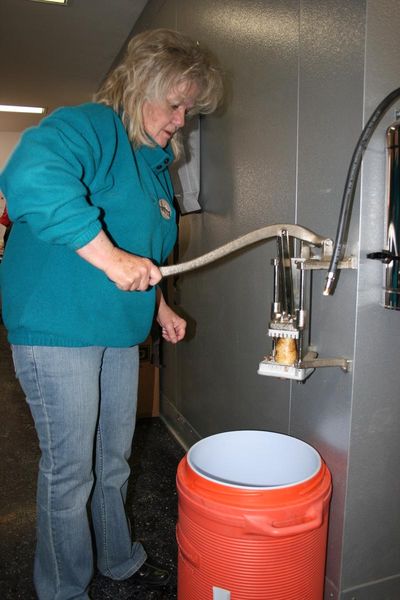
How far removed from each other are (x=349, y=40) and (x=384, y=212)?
38 cm

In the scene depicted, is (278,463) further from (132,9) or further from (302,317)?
(132,9)

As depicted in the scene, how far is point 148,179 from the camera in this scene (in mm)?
1183

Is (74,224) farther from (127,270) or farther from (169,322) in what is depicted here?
(169,322)

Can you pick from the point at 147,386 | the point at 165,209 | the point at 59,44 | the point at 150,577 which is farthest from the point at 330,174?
the point at 59,44

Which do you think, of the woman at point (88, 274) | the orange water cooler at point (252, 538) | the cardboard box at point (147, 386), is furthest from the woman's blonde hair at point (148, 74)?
the cardboard box at point (147, 386)

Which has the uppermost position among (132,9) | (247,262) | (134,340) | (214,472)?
(132,9)

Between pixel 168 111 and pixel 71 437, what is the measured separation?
815 millimetres

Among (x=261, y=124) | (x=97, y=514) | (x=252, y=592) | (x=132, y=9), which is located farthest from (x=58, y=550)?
(x=132, y=9)

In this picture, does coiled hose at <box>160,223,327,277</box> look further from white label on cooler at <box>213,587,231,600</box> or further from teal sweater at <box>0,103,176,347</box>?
white label on cooler at <box>213,587,231,600</box>

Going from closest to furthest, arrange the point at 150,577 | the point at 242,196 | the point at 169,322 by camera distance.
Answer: the point at 150,577 → the point at 169,322 → the point at 242,196

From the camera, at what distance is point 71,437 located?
1.08m

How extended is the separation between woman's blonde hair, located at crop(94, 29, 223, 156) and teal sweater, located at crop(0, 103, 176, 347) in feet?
0.19

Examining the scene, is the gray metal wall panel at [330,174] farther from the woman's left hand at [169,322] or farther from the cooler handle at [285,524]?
the woman's left hand at [169,322]

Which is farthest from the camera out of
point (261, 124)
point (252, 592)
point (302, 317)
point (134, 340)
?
point (261, 124)
